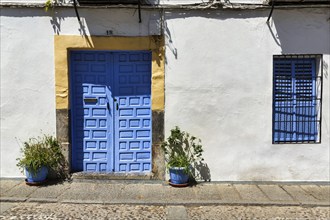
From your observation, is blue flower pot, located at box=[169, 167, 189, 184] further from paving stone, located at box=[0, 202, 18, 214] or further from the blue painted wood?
paving stone, located at box=[0, 202, 18, 214]

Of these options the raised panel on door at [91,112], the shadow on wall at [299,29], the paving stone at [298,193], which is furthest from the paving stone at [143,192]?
the shadow on wall at [299,29]

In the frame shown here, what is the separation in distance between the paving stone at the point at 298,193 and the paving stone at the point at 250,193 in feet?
1.66

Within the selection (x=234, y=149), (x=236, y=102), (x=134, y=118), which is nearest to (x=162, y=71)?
(x=134, y=118)

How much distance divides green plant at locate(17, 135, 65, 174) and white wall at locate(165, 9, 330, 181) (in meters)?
2.12

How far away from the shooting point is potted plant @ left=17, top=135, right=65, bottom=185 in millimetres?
6473

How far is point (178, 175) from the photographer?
6551 mm

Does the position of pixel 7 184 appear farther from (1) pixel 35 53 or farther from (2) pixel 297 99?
(2) pixel 297 99

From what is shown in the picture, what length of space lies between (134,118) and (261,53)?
268 cm

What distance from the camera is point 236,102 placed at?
686 cm

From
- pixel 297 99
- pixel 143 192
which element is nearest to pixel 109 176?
pixel 143 192

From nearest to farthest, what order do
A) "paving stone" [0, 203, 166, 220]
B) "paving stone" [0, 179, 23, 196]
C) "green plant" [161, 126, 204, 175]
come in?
1. "paving stone" [0, 203, 166, 220]
2. "paving stone" [0, 179, 23, 196]
3. "green plant" [161, 126, 204, 175]

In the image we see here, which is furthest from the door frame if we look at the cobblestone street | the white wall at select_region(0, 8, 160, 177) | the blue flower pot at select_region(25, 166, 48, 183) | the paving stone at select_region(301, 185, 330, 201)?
the paving stone at select_region(301, 185, 330, 201)

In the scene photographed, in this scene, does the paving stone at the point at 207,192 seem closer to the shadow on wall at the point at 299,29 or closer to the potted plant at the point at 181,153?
the potted plant at the point at 181,153

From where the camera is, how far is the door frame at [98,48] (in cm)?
677
